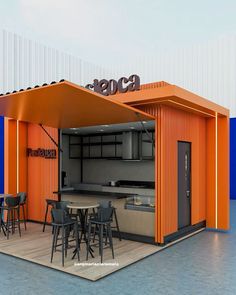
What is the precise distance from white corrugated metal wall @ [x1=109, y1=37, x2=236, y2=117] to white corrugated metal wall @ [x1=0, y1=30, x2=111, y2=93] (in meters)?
4.15

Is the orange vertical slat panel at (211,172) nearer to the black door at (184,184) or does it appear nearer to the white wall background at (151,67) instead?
the black door at (184,184)

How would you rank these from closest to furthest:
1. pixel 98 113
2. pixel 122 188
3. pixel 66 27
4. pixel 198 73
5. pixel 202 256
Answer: pixel 202 256, pixel 98 113, pixel 122 188, pixel 66 27, pixel 198 73

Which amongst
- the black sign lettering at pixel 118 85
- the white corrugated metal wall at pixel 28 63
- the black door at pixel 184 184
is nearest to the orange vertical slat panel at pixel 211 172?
the black door at pixel 184 184

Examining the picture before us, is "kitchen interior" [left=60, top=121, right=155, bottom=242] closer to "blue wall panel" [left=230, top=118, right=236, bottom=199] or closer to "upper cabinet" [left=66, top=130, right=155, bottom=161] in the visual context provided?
"upper cabinet" [left=66, top=130, right=155, bottom=161]

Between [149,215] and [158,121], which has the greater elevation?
[158,121]

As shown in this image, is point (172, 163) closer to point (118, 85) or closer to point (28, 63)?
point (118, 85)

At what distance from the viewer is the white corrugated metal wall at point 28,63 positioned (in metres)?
9.86

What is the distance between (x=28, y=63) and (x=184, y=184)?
734 centimetres

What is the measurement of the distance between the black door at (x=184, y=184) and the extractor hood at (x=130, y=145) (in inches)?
99.7

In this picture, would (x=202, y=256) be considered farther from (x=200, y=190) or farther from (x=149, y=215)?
(x=200, y=190)

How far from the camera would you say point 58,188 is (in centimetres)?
695

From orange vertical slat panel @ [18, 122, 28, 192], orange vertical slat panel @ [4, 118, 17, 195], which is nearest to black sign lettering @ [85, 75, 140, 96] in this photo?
orange vertical slat panel @ [18, 122, 28, 192]

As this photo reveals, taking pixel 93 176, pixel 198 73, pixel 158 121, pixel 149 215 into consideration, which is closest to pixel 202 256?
pixel 149 215

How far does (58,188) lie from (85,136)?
3.49 metres
